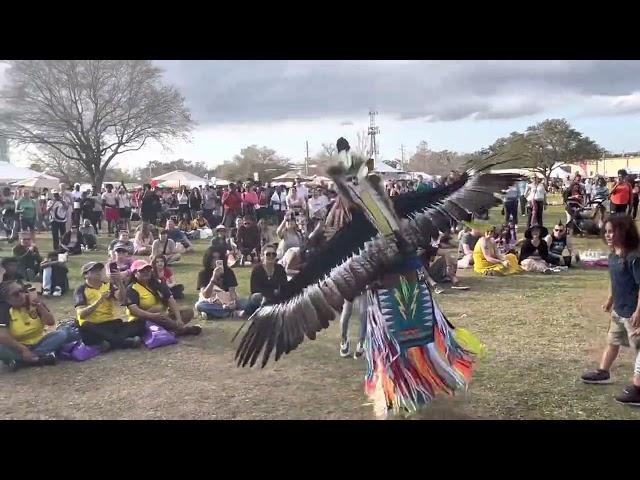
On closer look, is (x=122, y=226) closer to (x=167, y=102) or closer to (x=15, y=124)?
(x=15, y=124)

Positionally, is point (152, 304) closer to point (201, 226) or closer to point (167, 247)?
point (167, 247)

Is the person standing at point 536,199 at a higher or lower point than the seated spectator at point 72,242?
higher

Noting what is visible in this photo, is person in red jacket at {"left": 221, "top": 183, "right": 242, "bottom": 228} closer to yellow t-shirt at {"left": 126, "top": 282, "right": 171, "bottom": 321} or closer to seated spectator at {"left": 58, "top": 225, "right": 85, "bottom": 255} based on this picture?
yellow t-shirt at {"left": 126, "top": 282, "right": 171, "bottom": 321}

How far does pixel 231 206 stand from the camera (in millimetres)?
7266

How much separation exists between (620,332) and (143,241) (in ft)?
22.1

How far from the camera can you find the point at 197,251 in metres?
9.88

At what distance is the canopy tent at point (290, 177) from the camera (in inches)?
131

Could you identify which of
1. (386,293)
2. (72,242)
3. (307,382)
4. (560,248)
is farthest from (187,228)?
(386,293)

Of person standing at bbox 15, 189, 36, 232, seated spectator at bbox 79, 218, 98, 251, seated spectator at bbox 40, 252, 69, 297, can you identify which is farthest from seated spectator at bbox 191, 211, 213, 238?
seated spectator at bbox 40, 252, 69, 297

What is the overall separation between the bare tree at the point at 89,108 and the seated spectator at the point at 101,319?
3.30 ft

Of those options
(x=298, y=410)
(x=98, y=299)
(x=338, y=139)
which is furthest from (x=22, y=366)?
(x=338, y=139)

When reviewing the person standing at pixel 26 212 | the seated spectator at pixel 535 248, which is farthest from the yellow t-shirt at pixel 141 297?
the person standing at pixel 26 212

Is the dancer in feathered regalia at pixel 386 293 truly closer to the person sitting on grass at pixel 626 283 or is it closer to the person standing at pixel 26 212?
the person sitting on grass at pixel 626 283

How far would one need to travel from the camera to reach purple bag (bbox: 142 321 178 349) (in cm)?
503
